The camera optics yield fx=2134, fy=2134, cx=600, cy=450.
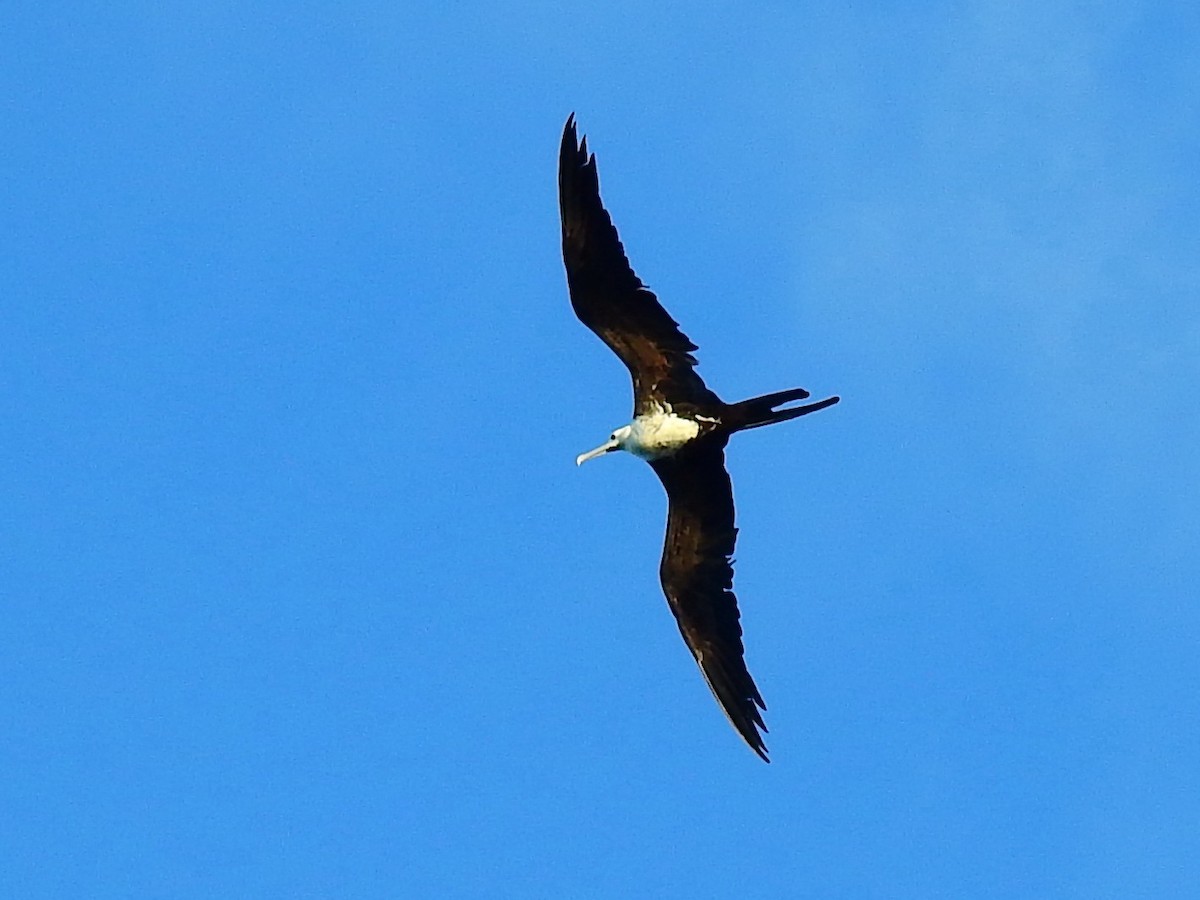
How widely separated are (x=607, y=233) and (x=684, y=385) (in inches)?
72.0

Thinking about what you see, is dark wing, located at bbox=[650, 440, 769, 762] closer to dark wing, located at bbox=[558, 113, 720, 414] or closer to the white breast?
the white breast

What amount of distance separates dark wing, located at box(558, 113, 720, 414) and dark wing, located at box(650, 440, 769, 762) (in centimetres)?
74

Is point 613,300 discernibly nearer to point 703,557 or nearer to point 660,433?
point 660,433

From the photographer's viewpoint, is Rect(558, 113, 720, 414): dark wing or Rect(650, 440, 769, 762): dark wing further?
Rect(650, 440, 769, 762): dark wing

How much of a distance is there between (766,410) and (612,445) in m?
2.06

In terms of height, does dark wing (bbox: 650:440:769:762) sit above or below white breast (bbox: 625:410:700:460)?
below

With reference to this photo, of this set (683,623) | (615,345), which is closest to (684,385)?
(615,345)

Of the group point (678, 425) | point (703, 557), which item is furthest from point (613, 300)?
point (703, 557)

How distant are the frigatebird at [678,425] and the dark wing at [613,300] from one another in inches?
0.4

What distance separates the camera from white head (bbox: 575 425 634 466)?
74.7 feet

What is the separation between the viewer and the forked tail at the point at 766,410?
21.3 meters

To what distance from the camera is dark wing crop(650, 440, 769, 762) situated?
22.5 meters

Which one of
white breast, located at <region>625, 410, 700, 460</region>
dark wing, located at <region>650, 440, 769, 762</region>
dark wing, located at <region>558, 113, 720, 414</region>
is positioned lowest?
dark wing, located at <region>650, 440, 769, 762</region>

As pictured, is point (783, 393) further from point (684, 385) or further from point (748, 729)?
point (748, 729)
